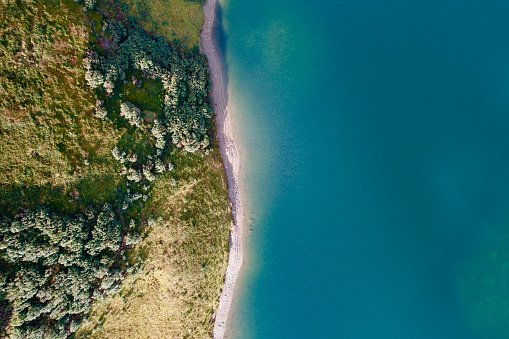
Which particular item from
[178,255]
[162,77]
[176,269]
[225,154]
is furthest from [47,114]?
[176,269]

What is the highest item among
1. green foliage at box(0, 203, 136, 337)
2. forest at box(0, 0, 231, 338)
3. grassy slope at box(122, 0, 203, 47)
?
grassy slope at box(122, 0, 203, 47)

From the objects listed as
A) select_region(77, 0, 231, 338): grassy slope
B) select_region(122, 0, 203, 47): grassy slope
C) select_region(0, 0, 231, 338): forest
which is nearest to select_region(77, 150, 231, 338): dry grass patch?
select_region(77, 0, 231, 338): grassy slope

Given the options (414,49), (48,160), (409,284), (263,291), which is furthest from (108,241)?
(414,49)

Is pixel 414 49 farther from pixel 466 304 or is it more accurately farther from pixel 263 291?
pixel 263 291

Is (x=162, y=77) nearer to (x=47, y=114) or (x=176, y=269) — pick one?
(x=47, y=114)

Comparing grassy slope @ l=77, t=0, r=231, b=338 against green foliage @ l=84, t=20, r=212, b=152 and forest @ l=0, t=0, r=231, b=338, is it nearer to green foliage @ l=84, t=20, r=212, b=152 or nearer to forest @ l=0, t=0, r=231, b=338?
forest @ l=0, t=0, r=231, b=338

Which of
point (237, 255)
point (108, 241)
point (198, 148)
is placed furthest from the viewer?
point (237, 255)

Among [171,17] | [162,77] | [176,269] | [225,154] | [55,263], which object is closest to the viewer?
[55,263]
